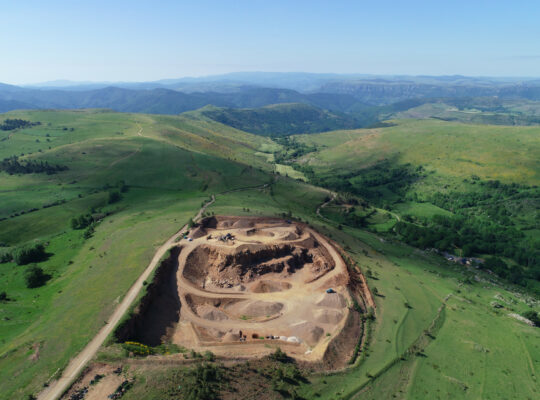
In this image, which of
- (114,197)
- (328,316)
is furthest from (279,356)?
(114,197)

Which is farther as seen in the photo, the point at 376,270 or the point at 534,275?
the point at 534,275

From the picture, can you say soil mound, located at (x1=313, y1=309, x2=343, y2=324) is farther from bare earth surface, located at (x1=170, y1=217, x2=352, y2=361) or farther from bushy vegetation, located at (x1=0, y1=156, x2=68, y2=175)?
bushy vegetation, located at (x1=0, y1=156, x2=68, y2=175)

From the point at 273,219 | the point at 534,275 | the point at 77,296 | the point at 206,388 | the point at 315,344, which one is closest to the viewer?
the point at 206,388

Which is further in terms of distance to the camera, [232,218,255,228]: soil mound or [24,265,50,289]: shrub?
[232,218,255,228]: soil mound

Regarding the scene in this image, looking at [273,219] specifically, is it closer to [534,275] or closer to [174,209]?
[174,209]

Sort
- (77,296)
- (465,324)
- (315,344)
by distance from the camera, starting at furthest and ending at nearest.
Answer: (465,324) < (77,296) < (315,344)

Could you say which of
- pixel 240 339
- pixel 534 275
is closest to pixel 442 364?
pixel 240 339

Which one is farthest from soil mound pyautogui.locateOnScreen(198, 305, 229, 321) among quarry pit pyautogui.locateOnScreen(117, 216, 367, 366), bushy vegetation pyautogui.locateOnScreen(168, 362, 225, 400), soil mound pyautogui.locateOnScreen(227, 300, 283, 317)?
bushy vegetation pyautogui.locateOnScreen(168, 362, 225, 400)

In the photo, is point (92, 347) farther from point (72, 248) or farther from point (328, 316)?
point (72, 248)
